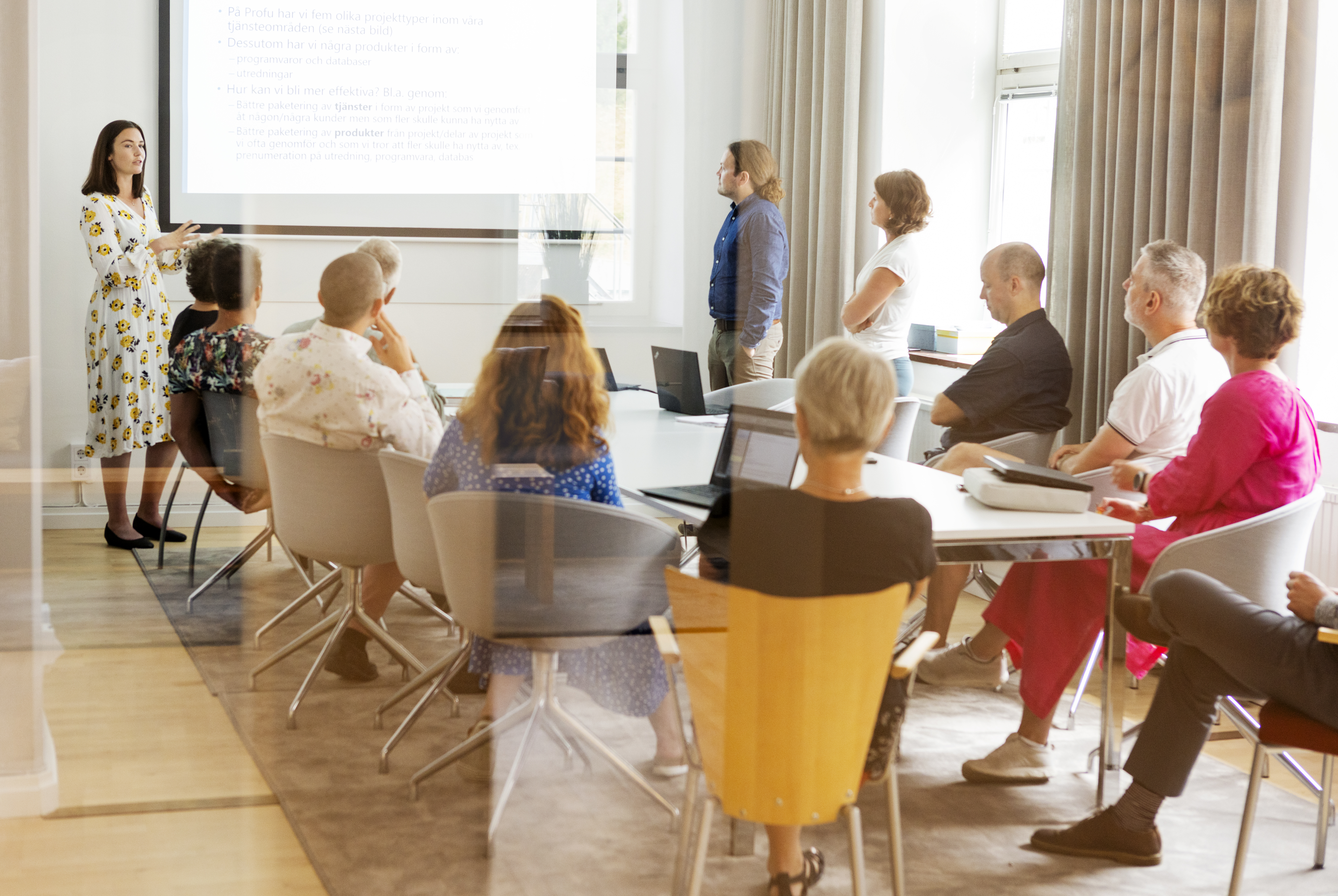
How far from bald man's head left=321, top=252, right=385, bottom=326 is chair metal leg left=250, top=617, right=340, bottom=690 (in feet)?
1.82

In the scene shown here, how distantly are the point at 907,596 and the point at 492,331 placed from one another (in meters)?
0.82

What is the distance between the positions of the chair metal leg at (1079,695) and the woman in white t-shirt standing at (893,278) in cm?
111

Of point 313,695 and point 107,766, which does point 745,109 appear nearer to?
point 313,695

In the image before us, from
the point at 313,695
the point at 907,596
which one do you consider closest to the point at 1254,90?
the point at 907,596

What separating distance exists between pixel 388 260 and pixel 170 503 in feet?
2.11

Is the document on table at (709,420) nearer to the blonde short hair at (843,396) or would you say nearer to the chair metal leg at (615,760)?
the blonde short hair at (843,396)

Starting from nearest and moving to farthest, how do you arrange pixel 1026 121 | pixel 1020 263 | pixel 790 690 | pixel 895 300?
pixel 790 690 → pixel 895 300 → pixel 1020 263 → pixel 1026 121

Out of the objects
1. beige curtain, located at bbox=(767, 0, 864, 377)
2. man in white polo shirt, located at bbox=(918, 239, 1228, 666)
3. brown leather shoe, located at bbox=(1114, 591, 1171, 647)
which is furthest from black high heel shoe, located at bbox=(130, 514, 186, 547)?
brown leather shoe, located at bbox=(1114, 591, 1171, 647)

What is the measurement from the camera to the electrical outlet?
2279mm

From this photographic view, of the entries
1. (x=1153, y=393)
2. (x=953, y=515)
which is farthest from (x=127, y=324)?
(x=1153, y=393)

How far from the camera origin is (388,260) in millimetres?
2072

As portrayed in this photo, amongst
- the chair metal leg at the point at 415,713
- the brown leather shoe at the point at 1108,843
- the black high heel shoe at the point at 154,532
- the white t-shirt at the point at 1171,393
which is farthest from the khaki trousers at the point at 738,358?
the white t-shirt at the point at 1171,393

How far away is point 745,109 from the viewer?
2146 mm

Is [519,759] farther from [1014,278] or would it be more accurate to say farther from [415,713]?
[1014,278]
